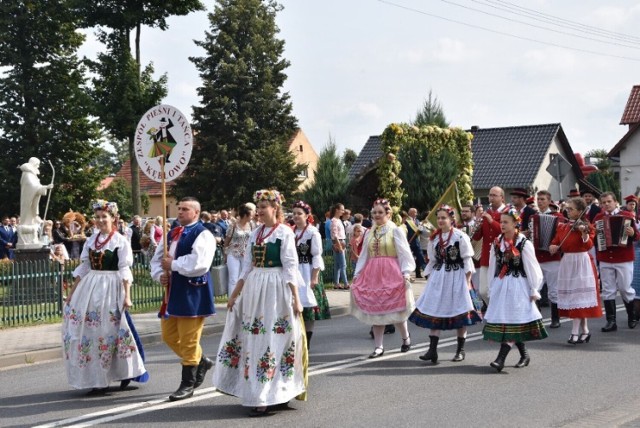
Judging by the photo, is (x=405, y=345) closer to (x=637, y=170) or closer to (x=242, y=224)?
(x=242, y=224)

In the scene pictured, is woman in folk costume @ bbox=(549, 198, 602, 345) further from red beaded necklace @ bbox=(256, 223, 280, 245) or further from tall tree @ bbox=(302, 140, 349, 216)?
tall tree @ bbox=(302, 140, 349, 216)

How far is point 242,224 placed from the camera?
16.1 metres

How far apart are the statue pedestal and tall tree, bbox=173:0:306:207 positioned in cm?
3131

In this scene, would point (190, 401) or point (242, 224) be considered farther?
point (242, 224)

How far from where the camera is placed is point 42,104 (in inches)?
1613

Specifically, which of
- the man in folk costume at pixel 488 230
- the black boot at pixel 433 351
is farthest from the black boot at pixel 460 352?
the man in folk costume at pixel 488 230

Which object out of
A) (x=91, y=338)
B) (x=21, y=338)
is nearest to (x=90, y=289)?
(x=91, y=338)

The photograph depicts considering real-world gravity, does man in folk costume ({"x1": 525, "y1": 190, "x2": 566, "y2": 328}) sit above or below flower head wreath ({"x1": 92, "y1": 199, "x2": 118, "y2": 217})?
below

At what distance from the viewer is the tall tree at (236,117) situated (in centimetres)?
4797

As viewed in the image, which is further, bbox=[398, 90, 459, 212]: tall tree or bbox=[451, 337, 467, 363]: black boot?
bbox=[398, 90, 459, 212]: tall tree

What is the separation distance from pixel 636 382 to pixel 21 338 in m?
8.88

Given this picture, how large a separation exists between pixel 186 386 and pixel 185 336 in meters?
0.49

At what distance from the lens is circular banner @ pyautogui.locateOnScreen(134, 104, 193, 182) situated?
33.3 ft

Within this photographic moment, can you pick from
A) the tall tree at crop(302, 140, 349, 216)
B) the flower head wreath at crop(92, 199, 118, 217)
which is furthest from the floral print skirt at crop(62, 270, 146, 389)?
the tall tree at crop(302, 140, 349, 216)
